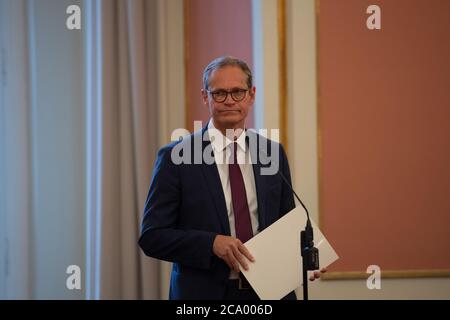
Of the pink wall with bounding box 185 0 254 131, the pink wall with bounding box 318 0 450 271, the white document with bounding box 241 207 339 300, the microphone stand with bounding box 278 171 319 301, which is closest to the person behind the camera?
the microphone stand with bounding box 278 171 319 301

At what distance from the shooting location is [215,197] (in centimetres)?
209

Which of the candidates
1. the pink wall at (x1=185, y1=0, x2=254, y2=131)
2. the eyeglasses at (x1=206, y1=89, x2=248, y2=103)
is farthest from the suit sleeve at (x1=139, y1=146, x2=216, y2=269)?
the pink wall at (x1=185, y1=0, x2=254, y2=131)

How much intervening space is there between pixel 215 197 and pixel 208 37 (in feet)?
6.08

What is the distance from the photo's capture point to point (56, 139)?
358 centimetres

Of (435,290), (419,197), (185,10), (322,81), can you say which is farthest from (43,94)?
(435,290)

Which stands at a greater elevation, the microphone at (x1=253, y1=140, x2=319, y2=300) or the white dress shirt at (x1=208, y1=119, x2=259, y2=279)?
the white dress shirt at (x1=208, y1=119, x2=259, y2=279)

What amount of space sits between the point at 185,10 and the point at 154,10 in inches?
8.3

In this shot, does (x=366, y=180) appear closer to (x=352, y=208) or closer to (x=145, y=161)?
(x=352, y=208)

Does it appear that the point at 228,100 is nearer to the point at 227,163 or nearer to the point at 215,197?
the point at 227,163

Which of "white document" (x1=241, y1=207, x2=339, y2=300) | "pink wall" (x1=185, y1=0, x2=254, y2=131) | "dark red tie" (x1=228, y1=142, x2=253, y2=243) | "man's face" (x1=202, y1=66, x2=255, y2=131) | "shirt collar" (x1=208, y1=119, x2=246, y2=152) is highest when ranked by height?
"pink wall" (x1=185, y1=0, x2=254, y2=131)

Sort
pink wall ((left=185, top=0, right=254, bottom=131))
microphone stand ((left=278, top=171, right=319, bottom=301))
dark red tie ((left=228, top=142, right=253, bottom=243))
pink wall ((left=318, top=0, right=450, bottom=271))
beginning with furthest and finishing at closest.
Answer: pink wall ((left=185, top=0, right=254, bottom=131)) < pink wall ((left=318, top=0, right=450, bottom=271)) < dark red tie ((left=228, top=142, right=253, bottom=243)) < microphone stand ((left=278, top=171, right=319, bottom=301))

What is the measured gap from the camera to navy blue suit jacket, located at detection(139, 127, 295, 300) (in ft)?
6.62

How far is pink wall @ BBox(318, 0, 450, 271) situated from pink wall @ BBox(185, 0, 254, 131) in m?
0.51

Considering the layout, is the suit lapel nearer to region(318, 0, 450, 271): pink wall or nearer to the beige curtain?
region(318, 0, 450, 271): pink wall
